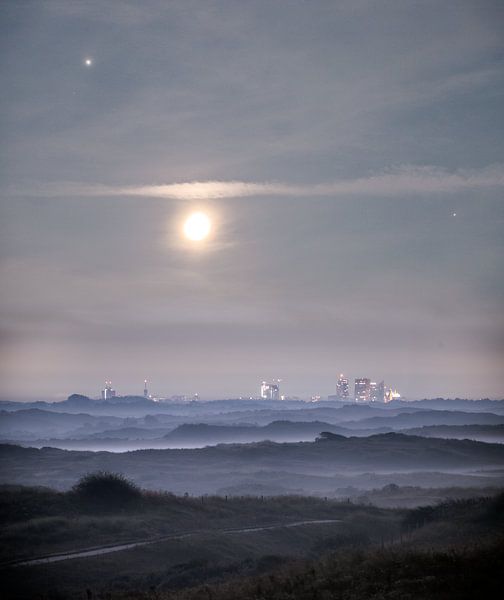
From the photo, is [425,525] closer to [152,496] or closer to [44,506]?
[152,496]

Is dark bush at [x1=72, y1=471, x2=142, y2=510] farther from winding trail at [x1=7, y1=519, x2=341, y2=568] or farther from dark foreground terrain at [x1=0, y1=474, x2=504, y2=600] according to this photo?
winding trail at [x1=7, y1=519, x2=341, y2=568]

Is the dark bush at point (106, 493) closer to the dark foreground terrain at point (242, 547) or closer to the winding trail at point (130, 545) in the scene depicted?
the dark foreground terrain at point (242, 547)

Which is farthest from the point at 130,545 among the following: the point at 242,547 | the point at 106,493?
the point at 106,493

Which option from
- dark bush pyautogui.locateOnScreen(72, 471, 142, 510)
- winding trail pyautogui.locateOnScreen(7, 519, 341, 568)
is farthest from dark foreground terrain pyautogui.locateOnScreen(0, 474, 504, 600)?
winding trail pyautogui.locateOnScreen(7, 519, 341, 568)

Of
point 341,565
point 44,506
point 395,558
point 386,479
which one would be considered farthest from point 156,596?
point 386,479

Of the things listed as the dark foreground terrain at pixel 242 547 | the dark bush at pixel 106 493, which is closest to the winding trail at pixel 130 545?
the dark foreground terrain at pixel 242 547

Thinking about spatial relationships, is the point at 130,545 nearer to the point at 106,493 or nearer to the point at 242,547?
the point at 242,547

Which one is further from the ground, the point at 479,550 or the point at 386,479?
the point at 479,550
